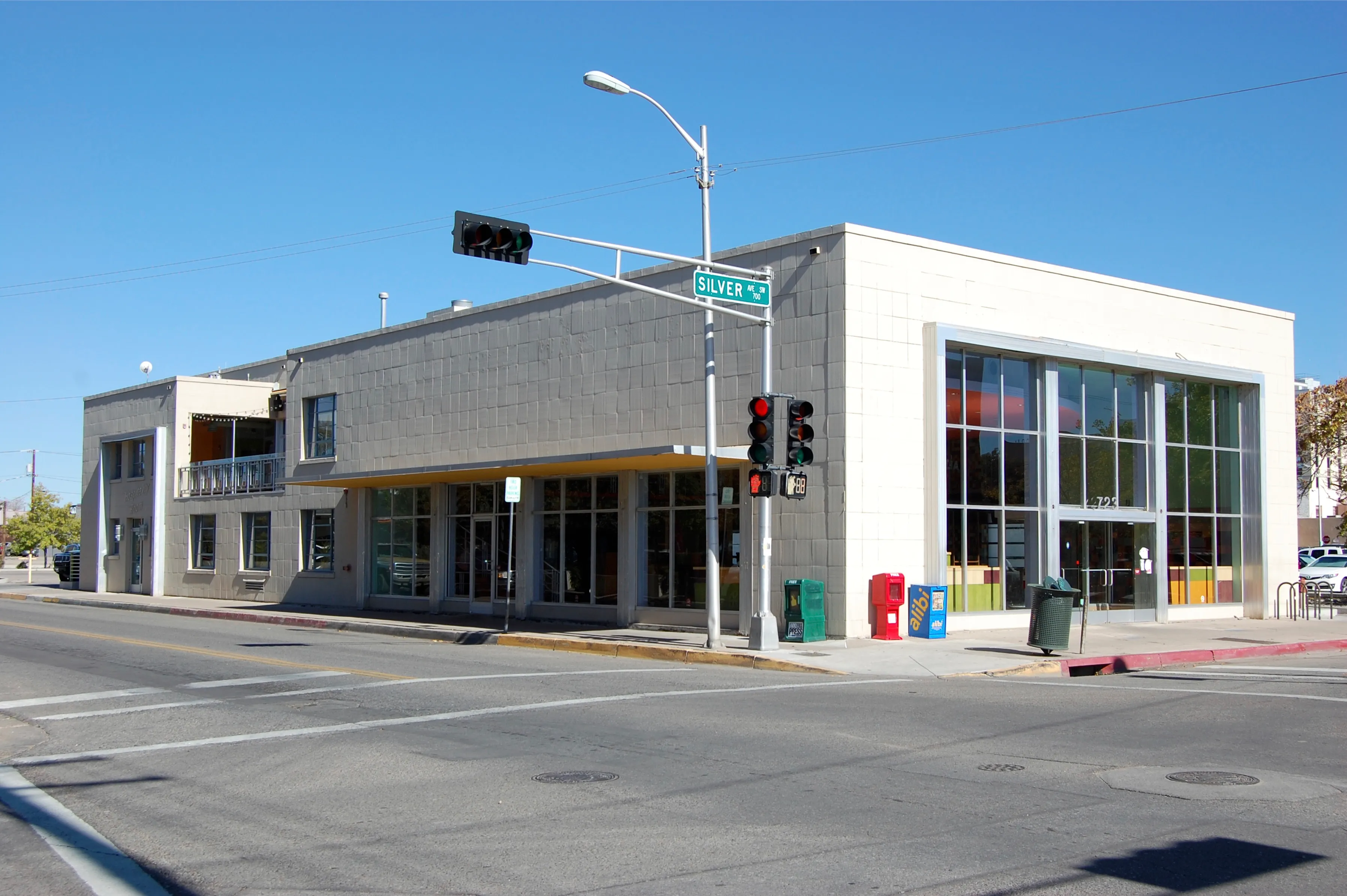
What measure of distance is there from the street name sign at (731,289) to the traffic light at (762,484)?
2.74 metres

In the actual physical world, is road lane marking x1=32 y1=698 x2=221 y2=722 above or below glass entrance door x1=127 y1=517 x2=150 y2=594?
below

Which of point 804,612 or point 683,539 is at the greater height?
point 683,539

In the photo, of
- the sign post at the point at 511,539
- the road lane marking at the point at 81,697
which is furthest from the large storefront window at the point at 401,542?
the road lane marking at the point at 81,697

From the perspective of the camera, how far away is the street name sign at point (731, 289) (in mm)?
18875

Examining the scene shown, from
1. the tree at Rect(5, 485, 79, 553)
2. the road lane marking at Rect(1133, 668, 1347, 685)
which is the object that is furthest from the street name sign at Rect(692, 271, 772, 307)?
the tree at Rect(5, 485, 79, 553)

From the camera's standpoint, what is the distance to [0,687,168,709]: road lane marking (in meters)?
14.4

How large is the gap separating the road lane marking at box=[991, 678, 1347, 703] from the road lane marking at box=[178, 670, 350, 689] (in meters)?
8.41

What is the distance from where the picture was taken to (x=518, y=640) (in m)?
22.6

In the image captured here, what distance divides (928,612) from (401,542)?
15.2 m

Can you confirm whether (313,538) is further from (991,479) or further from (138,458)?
(991,479)

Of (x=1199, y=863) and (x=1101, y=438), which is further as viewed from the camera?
(x=1101, y=438)

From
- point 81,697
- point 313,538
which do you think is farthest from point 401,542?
point 81,697

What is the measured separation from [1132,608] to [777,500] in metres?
8.93

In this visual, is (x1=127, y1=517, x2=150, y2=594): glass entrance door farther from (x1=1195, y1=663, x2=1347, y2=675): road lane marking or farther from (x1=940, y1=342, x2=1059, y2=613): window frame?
(x1=1195, y1=663, x2=1347, y2=675): road lane marking
